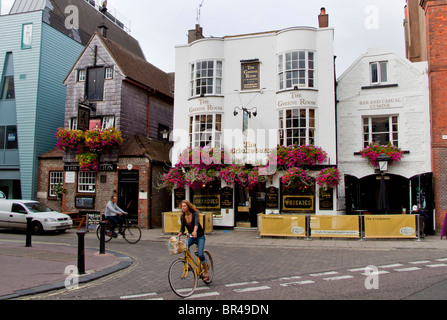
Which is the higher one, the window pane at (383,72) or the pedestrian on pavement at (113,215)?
the window pane at (383,72)

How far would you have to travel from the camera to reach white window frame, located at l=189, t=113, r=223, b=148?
1972 cm

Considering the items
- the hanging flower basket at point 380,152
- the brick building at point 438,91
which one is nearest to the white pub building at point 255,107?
the hanging flower basket at point 380,152

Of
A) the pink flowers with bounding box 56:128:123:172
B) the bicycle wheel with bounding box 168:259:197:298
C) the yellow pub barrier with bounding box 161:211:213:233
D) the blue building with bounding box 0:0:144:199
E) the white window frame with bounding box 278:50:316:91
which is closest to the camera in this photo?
the bicycle wheel with bounding box 168:259:197:298

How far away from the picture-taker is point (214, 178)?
19.4 m

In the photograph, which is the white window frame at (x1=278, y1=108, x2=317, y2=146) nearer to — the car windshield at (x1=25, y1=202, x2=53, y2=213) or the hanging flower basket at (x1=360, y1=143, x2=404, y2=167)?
the hanging flower basket at (x1=360, y1=143, x2=404, y2=167)

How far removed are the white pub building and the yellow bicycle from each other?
1116cm

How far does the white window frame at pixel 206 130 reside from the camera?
19.7 metres

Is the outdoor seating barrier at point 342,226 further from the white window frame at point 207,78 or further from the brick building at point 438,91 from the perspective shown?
the white window frame at point 207,78

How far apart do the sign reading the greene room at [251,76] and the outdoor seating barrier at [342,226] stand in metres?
7.39

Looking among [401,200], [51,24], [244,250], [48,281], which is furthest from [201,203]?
[51,24]

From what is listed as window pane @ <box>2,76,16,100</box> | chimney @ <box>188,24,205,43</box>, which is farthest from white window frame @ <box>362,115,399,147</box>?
window pane @ <box>2,76,16,100</box>

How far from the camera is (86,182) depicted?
2188cm

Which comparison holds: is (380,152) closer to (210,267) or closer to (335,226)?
(335,226)
